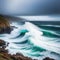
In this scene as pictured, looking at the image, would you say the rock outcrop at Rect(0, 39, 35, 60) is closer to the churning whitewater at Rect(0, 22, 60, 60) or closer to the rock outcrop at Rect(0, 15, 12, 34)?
the churning whitewater at Rect(0, 22, 60, 60)

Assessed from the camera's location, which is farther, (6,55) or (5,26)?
(5,26)

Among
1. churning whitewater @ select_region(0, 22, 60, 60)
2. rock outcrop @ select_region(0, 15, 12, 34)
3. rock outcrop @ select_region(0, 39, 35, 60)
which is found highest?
rock outcrop @ select_region(0, 15, 12, 34)

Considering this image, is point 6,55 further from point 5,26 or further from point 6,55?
point 5,26

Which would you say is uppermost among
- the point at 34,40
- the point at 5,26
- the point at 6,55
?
the point at 5,26

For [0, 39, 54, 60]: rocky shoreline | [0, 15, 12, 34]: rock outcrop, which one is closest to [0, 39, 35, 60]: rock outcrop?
[0, 39, 54, 60]: rocky shoreline

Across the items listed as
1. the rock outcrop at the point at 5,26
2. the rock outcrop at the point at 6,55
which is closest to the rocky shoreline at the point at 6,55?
the rock outcrop at the point at 6,55

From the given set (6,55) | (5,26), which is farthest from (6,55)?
(5,26)

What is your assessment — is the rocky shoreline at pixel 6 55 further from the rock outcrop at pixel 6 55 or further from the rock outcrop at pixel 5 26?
the rock outcrop at pixel 5 26

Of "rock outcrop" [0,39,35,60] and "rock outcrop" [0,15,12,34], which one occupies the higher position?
"rock outcrop" [0,15,12,34]
